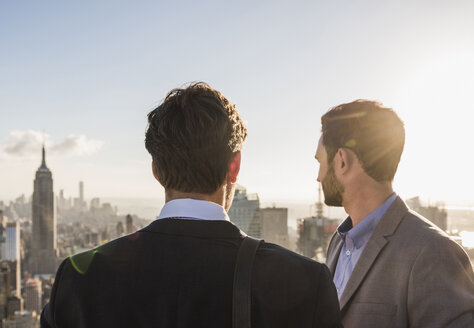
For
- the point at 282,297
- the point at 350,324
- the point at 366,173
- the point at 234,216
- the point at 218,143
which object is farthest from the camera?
the point at 234,216

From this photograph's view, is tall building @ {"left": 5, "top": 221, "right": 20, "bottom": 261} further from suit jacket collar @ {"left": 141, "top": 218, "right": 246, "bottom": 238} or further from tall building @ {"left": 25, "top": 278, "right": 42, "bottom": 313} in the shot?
suit jacket collar @ {"left": 141, "top": 218, "right": 246, "bottom": 238}

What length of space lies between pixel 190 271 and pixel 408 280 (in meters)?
0.64

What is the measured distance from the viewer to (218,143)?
97 centimetres

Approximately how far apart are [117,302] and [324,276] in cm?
40

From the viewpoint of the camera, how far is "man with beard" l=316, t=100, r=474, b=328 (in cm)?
114

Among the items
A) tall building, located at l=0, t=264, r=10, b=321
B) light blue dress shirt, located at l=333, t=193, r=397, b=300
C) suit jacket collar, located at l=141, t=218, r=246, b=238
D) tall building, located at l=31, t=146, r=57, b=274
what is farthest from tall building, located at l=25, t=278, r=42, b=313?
suit jacket collar, located at l=141, t=218, r=246, b=238

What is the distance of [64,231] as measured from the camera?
216 ft

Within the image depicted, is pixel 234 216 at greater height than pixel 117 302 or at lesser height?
lesser

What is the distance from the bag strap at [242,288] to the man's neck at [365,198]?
2.05 feet

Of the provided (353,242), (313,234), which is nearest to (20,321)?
(313,234)

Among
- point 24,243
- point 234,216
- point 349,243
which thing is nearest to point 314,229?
point 234,216

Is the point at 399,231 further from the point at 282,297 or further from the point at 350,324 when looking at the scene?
the point at 282,297

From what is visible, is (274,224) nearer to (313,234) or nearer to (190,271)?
(313,234)

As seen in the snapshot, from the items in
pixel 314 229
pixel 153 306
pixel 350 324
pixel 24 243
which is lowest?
pixel 24 243
